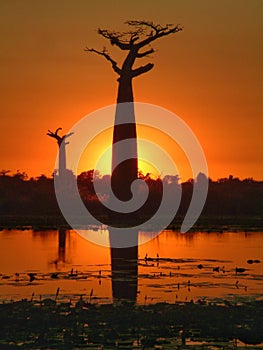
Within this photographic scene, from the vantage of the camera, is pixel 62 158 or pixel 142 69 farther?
pixel 62 158

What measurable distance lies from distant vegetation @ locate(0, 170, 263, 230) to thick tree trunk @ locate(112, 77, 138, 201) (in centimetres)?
828

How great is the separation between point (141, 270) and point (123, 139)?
29.4 metres

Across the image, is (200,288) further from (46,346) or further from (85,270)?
(46,346)

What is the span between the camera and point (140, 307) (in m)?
16.4

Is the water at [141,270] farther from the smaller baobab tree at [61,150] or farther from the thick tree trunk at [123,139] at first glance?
the smaller baobab tree at [61,150]

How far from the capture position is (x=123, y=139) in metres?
52.7

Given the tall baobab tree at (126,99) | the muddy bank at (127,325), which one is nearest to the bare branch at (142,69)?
the tall baobab tree at (126,99)

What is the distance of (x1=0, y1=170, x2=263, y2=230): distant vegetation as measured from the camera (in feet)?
221

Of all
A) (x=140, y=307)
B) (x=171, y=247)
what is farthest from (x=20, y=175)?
(x=140, y=307)

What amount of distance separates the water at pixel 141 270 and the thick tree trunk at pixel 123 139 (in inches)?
616

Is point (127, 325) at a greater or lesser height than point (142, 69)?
lesser

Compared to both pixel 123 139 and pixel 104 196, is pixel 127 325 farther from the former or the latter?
pixel 104 196

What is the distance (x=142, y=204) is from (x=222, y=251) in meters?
33.3

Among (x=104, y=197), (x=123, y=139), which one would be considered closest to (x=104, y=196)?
(x=104, y=197)
